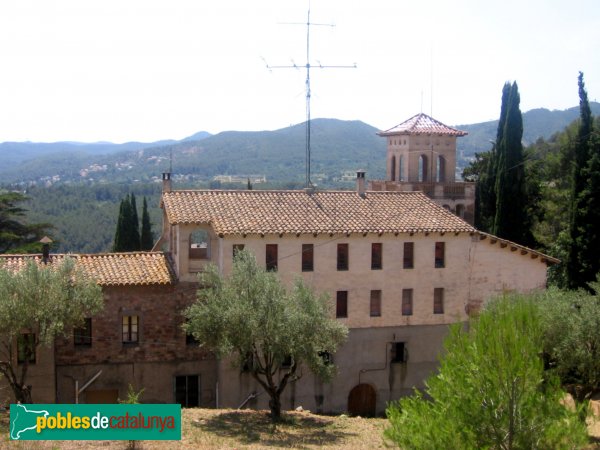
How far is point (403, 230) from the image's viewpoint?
103ft

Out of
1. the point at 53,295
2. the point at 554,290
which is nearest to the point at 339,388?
the point at 554,290

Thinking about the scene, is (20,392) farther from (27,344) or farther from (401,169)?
(401,169)

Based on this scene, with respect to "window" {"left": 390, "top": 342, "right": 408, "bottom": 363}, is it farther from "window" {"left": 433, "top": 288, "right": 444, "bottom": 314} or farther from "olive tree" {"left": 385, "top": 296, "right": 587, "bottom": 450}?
"olive tree" {"left": 385, "top": 296, "right": 587, "bottom": 450}

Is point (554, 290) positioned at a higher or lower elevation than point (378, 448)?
higher

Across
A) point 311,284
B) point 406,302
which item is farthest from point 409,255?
point 311,284

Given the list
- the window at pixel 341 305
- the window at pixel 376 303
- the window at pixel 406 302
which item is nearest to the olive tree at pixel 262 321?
the window at pixel 341 305

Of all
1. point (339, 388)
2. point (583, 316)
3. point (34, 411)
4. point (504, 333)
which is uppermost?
point (504, 333)

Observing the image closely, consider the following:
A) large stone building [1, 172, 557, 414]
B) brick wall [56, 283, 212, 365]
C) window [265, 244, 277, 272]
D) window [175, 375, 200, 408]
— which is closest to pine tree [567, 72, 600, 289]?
large stone building [1, 172, 557, 414]

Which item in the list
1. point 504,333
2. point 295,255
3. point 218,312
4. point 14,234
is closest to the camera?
point 504,333

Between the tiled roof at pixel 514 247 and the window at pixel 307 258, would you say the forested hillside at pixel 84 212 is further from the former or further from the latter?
the tiled roof at pixel 514 247

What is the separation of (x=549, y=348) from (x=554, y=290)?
3.89m

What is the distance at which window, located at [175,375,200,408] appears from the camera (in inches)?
1166

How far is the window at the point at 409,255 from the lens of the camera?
105 feet

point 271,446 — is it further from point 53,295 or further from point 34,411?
point 53,295
